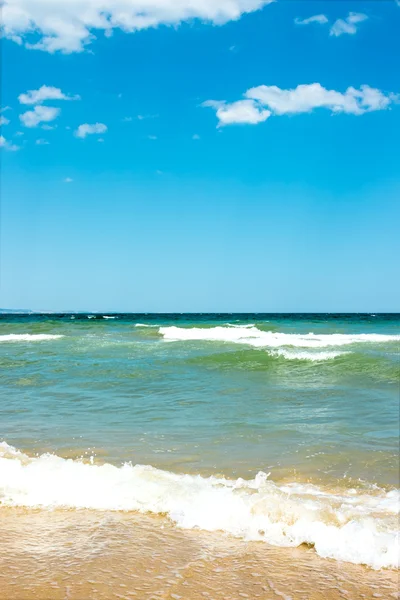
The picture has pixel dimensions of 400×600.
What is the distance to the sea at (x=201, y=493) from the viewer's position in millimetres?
3551

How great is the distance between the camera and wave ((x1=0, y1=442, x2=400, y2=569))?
407 cm

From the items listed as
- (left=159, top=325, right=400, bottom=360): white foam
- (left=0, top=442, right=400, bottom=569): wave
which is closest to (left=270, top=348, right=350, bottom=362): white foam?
(left=159, top=325, right=400, bottom=360): white foam

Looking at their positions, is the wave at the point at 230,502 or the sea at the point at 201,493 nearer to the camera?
the sea at the point at 201,493

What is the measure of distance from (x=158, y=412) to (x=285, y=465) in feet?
10.5

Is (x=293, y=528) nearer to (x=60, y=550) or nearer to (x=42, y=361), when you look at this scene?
Result: (x=60, y=550)

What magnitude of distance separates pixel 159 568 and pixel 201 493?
51.8 inches

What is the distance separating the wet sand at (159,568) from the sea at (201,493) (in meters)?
0.01

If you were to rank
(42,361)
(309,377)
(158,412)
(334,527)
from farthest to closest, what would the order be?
(42,361) < (309,377) < (158,412) < (334,527)

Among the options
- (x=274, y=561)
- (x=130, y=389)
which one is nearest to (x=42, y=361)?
(x=130, y=389)

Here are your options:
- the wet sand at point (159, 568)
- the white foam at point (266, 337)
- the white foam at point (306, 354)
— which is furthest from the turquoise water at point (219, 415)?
the white foam at point (266, 337)

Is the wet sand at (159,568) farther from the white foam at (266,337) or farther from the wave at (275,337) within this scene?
the white foam at (266,337)

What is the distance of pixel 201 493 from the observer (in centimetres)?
492

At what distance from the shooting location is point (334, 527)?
13.8 ft

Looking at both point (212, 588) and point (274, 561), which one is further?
point (274, 561)
